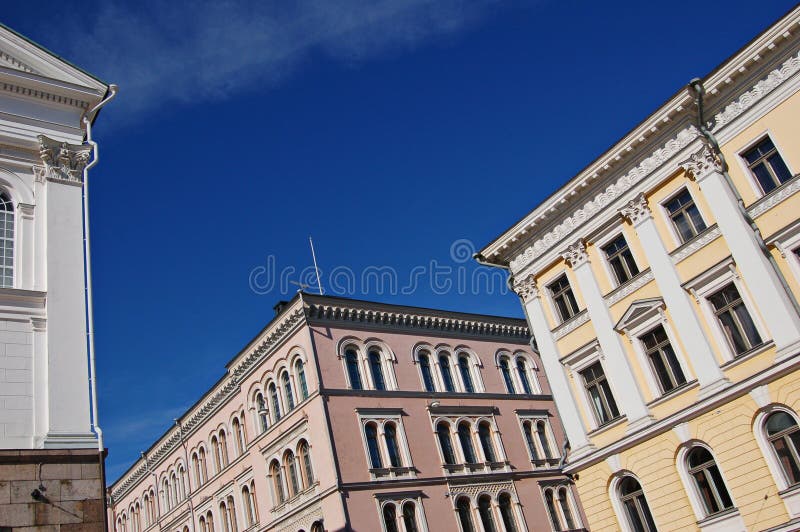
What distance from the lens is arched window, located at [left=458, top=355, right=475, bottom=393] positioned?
41.5m

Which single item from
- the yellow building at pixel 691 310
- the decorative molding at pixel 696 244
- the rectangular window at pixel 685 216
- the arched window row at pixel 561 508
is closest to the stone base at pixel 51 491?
the yellow building at pixel 691 310

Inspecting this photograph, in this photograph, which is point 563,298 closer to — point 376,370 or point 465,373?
point 376,370

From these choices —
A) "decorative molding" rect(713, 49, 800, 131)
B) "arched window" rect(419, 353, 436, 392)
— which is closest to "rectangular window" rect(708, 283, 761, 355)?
"decorative molding" rect(713, 49, 800, 131)

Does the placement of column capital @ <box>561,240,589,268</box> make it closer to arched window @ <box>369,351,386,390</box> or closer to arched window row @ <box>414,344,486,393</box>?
arched window @ <box>369,351,386,390</box>

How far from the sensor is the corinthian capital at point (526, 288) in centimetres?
2711

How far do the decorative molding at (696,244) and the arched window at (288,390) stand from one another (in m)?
21.8

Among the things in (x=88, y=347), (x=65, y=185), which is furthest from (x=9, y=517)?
(x=65, y=185)

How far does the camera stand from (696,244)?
72.1ft

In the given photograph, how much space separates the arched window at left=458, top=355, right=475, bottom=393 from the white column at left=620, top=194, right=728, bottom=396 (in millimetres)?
19731

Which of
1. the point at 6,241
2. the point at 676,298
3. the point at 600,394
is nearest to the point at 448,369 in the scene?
the point at 600,394

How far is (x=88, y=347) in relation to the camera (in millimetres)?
15492

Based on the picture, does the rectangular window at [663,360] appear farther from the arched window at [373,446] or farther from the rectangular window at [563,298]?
the arched window at [373,446]

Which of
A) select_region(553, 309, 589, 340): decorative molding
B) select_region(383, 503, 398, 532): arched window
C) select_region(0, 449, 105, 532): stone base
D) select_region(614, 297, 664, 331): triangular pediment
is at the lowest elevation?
select_region(0, 449, 105, 532): stone base

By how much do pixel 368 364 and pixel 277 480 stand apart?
7994 mm
